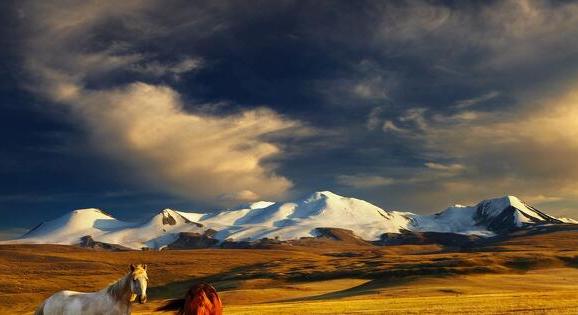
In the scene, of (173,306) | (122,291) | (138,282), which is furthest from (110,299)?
(173,306)

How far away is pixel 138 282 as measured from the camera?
52.7 ft

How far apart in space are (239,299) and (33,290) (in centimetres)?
9017

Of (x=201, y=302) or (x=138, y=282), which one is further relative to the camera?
(x=138, y=282)

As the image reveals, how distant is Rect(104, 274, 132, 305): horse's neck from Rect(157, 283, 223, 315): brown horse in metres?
6.42

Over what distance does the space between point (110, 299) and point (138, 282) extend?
71.8 inches

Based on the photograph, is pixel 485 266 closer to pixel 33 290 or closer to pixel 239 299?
pixel 239 299

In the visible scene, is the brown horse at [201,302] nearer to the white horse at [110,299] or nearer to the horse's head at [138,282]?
the horse's head at [138,282]

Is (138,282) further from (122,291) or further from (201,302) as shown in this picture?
(201,302)

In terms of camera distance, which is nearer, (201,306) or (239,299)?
(201,306)

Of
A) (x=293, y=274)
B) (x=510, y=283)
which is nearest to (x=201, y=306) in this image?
(x=510, y=283)

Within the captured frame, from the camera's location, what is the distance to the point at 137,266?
54.3 ft

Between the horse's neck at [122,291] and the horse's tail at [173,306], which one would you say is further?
the horse's neck at [122,291]

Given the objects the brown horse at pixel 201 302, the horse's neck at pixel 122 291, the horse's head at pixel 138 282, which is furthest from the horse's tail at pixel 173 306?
the horse's neck at pixel 122 291

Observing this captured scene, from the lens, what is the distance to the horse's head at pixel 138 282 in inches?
632
